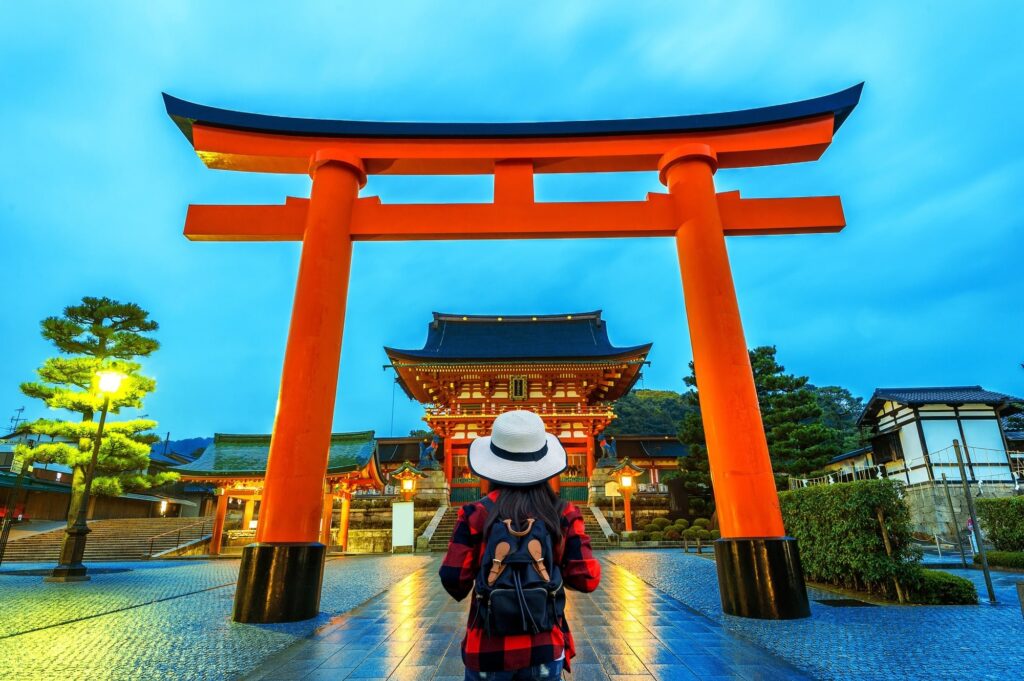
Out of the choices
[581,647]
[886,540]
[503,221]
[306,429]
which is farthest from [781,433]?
[306,429]

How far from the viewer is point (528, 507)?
204 cm

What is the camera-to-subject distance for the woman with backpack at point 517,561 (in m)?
1.84

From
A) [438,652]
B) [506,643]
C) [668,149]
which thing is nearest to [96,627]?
[438,652]

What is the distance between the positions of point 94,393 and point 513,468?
1577cm

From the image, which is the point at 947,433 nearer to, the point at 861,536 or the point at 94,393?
the point at 861,536

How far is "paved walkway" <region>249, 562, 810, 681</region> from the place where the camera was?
11.9 ft

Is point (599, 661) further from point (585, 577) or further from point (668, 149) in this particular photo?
point (668, 149)

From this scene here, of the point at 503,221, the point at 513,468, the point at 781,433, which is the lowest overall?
the point at 513,468

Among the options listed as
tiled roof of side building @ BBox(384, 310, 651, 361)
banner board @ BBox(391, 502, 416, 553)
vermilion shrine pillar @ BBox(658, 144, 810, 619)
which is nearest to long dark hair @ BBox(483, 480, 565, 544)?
vermilion shrine pillar @ BBox(658, 144, 810, 619)

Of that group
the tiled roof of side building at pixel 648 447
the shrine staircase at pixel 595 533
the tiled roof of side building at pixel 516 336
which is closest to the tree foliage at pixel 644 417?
the tiled roof of side building at pixel 648 447

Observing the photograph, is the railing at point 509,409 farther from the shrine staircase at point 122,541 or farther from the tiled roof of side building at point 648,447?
the shrine staircase at point 122,541

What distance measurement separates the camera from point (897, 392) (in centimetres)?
2255

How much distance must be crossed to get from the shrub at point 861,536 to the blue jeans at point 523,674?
6293mm

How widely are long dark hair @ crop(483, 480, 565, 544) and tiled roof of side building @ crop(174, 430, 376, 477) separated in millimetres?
16684
